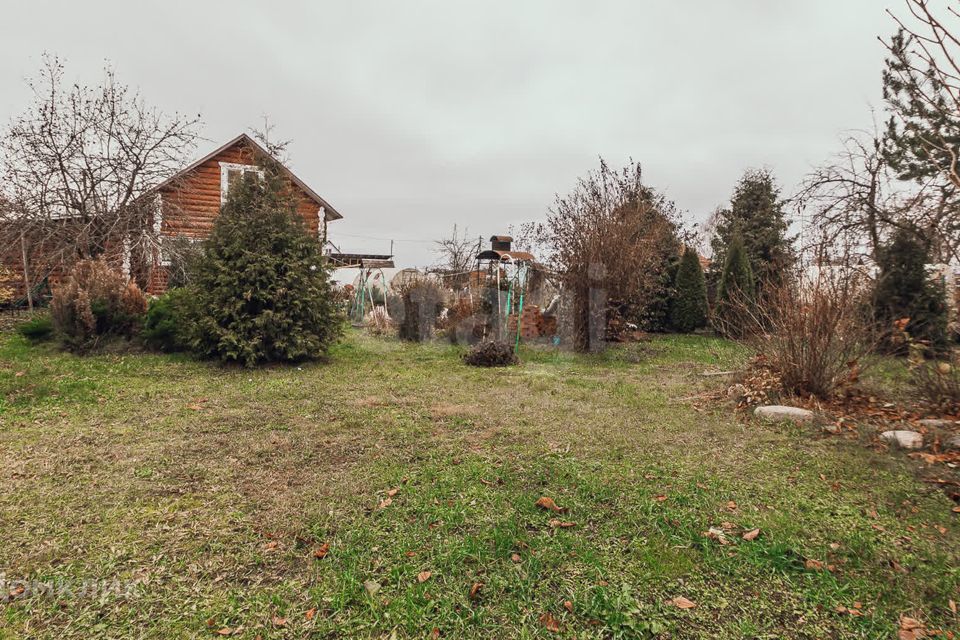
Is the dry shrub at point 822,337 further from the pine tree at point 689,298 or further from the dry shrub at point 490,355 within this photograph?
the pine tree at point 689,298

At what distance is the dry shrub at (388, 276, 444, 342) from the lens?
10508 mm

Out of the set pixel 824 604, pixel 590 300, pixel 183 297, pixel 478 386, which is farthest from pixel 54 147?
pixel 824 604

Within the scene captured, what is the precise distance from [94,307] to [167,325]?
1.21 m

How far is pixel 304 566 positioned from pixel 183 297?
6812 millimetres

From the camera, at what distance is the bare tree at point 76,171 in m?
9.98

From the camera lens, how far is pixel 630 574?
204 cm

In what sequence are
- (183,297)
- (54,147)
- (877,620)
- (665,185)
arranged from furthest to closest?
(665,185) → (54,147) → (183,297) → (877,620)

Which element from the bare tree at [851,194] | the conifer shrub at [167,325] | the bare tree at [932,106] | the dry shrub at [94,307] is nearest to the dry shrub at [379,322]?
the conifer shrub at [167,325]

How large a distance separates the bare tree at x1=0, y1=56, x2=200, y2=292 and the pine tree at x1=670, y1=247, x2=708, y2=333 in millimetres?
13932

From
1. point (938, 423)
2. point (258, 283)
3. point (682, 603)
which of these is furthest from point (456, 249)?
point (682, 603)

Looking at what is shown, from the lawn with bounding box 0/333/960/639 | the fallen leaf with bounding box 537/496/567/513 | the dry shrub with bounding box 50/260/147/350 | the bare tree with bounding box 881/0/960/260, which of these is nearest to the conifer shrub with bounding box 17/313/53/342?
the dry shrub with bounding box 50/260/147/350

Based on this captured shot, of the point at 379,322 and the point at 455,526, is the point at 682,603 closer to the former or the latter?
the point at 455,526

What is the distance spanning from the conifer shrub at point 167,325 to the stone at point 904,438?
8.81 metres

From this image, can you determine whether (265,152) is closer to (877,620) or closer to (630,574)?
(630,574)
